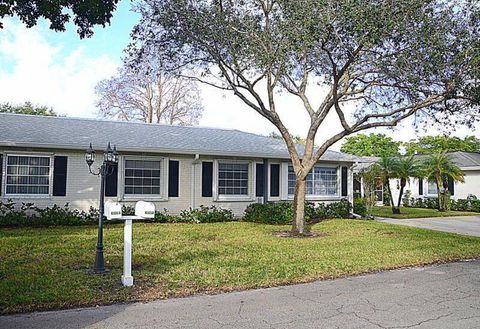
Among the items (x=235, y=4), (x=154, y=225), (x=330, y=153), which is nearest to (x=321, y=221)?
(x=330, y=153)

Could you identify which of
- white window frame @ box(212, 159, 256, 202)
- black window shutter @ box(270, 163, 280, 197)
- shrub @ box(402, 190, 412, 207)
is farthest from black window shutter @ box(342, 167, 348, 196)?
shrub @ box(402, 190, 412, 207)

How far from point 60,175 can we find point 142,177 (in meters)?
2.72

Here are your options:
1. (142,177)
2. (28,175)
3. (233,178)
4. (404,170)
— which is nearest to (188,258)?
(142,177)

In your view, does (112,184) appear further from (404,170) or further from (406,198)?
(406,198)

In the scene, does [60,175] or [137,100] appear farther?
[137,100]

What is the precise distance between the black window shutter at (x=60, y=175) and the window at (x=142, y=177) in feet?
6.67

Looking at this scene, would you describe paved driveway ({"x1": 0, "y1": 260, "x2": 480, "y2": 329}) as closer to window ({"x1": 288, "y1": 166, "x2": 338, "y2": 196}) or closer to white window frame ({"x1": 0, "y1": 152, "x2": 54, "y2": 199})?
white window frame ({"x1": 0, "y1": 152, "x2": 54, "y2": 199})

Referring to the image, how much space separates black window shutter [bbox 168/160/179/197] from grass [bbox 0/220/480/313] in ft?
5.27

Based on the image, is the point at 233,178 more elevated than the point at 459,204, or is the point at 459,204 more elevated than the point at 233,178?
the point at 233,178

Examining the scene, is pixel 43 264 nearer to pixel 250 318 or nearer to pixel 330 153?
pixel 250 318

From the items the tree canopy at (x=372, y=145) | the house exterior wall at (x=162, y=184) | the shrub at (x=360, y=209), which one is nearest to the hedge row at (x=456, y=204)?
the shrub at (x=360, y=209)

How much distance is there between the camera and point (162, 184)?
15.9 metres

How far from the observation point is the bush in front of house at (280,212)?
637 inches

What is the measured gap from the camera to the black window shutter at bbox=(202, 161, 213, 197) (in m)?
16.5
